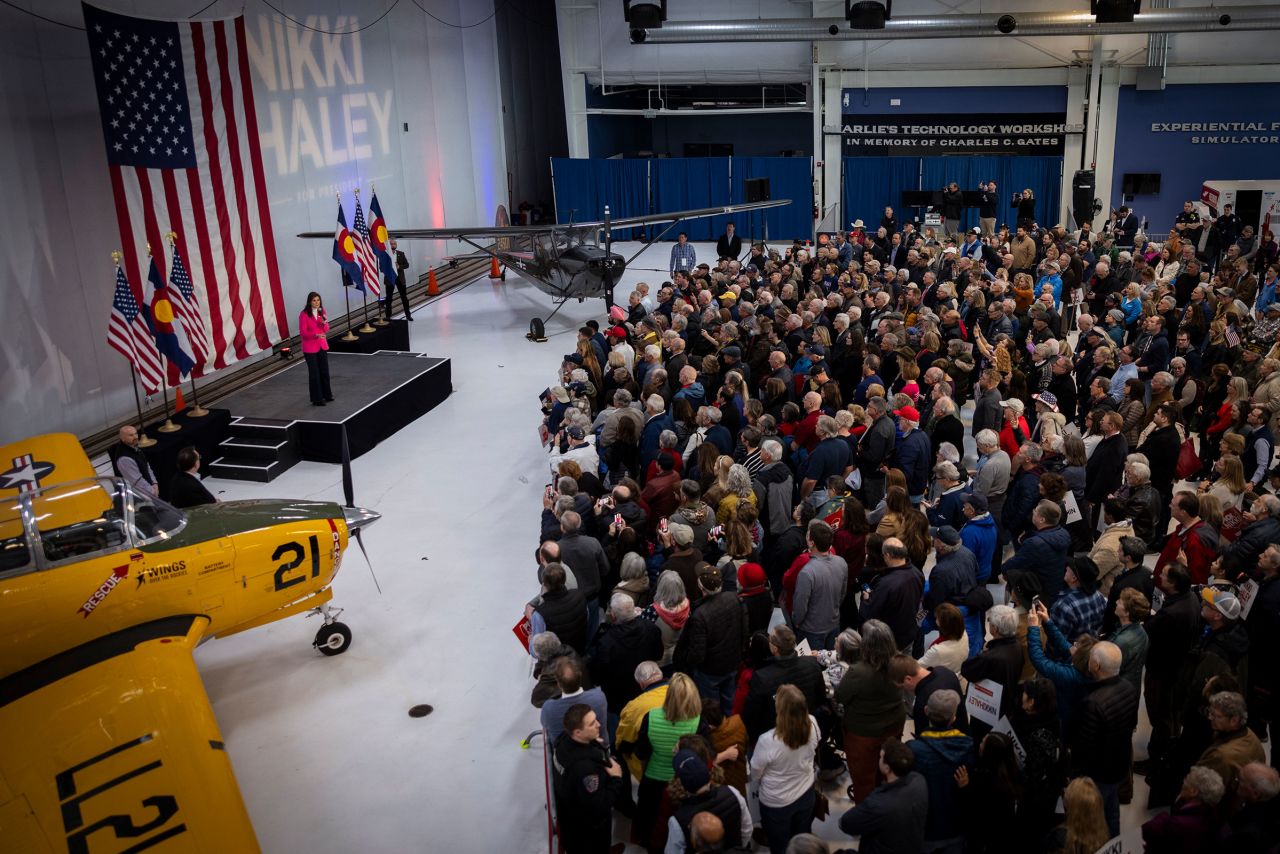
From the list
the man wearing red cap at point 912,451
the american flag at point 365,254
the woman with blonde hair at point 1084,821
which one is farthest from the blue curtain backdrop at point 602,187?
the woman with blonde hair at point 1084,821

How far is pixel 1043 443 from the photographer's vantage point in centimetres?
762

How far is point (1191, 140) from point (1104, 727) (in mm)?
23005

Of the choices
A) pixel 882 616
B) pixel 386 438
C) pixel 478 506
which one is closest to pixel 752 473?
pixel 882 616

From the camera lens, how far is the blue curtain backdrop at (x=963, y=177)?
2461 centimetres

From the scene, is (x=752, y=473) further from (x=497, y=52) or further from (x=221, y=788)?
(x=497, y=52)

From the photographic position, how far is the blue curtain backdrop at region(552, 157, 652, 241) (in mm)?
26984

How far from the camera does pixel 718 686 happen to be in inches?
241

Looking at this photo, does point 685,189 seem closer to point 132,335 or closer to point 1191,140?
point 1191,140

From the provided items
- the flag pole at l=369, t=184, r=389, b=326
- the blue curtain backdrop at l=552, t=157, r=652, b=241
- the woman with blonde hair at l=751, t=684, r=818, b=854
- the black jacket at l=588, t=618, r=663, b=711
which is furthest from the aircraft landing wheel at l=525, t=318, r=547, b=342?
the woman with blonde hair at l=751, t=684, r=818, b=854

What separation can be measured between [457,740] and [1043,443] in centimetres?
489

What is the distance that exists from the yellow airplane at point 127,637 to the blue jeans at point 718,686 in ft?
8.65

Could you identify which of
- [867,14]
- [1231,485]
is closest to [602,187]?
[867,14]

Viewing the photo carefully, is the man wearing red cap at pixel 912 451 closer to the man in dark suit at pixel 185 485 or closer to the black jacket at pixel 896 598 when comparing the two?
the black jacket at pixel 896 598

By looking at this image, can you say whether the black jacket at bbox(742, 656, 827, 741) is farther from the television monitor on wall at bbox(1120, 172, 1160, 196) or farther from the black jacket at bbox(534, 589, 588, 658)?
the television monitor on wall at bbox(1120, 172, 1160, 196)
